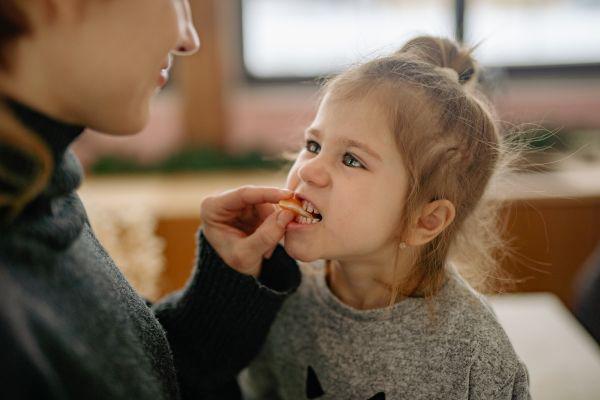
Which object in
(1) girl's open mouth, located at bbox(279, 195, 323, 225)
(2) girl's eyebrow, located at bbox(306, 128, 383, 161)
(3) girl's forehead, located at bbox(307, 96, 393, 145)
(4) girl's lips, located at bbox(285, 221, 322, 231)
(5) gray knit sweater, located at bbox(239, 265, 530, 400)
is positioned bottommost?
(5) gray knit sweater, located at bbox(239, 265, 530, 400)

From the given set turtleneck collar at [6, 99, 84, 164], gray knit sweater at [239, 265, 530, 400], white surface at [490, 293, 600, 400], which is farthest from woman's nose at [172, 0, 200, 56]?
white surface at [490, 293, 600, 400]

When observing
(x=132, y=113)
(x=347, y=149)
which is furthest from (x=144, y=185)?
(x=132, y=113)

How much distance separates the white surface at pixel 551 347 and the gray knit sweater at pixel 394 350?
0.30 metres

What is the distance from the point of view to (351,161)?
103 cm

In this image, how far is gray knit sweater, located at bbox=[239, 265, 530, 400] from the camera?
101 cm

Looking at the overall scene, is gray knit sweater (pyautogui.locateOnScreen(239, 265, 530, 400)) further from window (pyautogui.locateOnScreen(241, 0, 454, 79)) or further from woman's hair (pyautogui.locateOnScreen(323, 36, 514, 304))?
window (pyautogui.locateOnScreen(241, 0, 454, 79))

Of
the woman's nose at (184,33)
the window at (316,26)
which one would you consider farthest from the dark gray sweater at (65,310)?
the window at (316,26)

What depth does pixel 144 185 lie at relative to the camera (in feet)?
9.11

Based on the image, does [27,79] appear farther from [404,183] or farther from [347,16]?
[347,16]

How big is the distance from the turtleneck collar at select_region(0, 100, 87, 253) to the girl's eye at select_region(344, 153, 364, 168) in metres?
0.44

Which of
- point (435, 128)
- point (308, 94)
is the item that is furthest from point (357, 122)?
point (308, 94)

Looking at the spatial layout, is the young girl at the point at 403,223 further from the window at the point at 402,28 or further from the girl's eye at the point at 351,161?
the window at the point at 402,28

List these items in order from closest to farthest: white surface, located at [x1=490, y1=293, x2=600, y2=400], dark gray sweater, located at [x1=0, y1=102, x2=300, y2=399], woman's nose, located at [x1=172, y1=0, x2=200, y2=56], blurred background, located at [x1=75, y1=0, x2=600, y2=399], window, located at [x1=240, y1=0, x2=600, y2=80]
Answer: dark gray sweater, located at [x1=0, y1=102, x2=300, y2=399]
woman's nose, located at [x1=172, y1=0, x2=200, y2=56]
white surface, located at [x1=490, y1=293, x2=600, y2=400]
blurred background, located at [x1=75, y1=0, x2=600, y2=399]
window, located at [x1=240, y1=0, x2=600, y2=80]

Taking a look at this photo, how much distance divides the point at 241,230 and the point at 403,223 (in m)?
0.29
